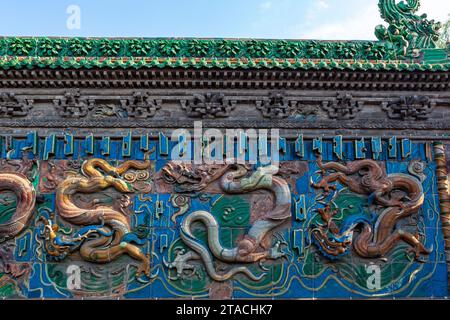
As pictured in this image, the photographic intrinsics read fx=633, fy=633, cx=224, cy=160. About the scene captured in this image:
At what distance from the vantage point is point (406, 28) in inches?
546

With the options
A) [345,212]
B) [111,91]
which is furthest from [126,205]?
[345,212]

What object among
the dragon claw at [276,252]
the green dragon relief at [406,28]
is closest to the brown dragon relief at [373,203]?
the dragon claw at [276,252]

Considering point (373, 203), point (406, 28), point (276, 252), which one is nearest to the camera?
point (276, 252)

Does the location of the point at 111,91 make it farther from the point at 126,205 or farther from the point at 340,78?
the point at 340,78

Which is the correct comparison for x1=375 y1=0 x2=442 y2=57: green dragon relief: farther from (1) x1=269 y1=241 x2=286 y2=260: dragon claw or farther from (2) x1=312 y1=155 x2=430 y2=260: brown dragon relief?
(1) x1=269 y1=241 x2=286 y2=260: dragon claw

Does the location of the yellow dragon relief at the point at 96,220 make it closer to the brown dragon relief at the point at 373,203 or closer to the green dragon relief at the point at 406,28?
the brown dragon relief at the point at 373,203

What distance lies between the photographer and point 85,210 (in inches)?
462

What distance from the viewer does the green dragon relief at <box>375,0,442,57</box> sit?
44.6ft

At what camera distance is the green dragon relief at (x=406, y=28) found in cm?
1359

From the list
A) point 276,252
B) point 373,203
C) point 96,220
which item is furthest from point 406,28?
point 96,220

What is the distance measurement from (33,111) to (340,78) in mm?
6155

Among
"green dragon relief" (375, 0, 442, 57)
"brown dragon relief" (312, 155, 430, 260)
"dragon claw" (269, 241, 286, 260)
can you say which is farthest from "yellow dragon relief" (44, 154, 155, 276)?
"green dragon relief" (375, 0, 442, 57)

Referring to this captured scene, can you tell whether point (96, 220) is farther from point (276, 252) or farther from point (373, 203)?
point (373, 203)
